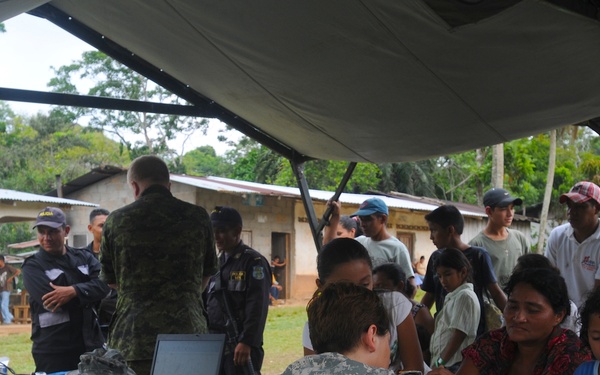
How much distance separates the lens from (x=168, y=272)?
406cm

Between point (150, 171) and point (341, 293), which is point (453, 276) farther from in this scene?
point (341, 293)

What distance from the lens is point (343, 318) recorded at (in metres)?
2.26

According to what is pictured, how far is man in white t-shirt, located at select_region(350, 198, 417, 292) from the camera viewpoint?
5.64 meters

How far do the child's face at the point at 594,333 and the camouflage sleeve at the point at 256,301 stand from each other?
2629mm

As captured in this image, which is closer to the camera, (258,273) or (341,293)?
(341,293)

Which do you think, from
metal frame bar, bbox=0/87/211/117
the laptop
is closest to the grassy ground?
metal frame bar, bbox=0/87/211/117

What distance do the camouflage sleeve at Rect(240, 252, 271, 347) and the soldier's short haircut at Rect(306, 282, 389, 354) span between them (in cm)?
280

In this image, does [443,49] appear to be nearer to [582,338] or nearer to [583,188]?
[582,338]

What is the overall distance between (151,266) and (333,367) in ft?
6.82

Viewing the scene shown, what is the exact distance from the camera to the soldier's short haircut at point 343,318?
2244 millimetres

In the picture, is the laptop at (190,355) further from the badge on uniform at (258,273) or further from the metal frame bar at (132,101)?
the metal frame bar at (132,101)

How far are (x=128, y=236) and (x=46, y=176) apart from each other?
32032 mm

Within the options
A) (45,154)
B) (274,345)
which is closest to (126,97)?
(45,154)

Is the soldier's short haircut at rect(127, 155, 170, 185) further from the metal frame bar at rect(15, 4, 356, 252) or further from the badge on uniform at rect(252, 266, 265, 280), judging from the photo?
the badge on uniform at rect(252, 266, 265, 280)
